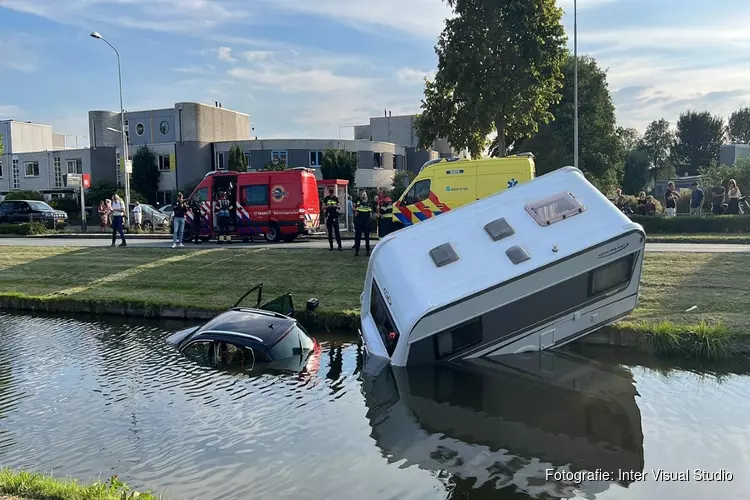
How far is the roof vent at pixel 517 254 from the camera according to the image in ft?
26.6

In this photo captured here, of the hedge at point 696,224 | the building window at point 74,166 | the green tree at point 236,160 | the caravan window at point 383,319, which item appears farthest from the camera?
the building window at point 74,166

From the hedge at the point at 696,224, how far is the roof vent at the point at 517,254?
1637 centimetres

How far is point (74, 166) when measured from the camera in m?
58.9

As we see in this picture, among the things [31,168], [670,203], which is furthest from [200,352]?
[31,168]

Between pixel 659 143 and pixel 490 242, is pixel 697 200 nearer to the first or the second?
pixel 490 242

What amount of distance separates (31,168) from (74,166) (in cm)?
653

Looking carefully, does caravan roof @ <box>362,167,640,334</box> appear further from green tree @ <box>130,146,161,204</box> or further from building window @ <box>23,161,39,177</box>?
building window @ <box>23,161,39,177</box>

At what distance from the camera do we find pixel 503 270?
8.06 meters

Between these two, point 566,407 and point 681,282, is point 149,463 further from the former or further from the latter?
point 681,282

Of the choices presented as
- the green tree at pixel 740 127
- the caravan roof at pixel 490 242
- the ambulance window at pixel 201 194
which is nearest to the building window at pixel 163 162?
the ambulance window at pixel 201 194

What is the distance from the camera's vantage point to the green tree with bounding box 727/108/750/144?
84.9m

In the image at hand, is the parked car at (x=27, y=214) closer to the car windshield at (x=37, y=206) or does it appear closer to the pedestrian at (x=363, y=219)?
the car windshield at (x=37, y=206)

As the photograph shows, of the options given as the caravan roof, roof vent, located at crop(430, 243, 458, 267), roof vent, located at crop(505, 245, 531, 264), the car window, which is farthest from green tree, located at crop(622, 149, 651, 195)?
the car window

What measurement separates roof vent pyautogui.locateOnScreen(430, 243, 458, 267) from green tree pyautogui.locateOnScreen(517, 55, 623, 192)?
36.7 meters
